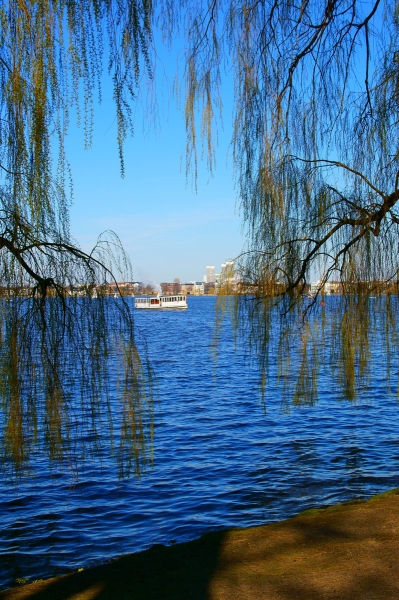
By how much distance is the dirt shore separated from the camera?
12.2ft

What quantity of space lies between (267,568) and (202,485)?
4.61m

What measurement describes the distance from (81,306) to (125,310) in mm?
238

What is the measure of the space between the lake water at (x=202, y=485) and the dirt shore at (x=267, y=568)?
3.04ft

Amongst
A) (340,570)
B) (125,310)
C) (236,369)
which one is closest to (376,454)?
(340,570)

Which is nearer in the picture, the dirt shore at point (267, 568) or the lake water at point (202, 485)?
the dirt shore at point (267, 568)

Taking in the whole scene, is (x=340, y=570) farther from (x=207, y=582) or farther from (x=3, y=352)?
(x=3, y=352)

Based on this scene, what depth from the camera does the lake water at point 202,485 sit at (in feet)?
22.5

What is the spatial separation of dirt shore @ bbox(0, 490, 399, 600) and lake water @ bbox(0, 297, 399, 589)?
93 centimetres

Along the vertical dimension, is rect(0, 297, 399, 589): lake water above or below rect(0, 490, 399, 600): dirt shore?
below

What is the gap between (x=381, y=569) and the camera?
386 centimetres

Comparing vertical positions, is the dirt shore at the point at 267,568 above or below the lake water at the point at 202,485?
above

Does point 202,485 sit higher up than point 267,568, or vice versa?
point 267,568

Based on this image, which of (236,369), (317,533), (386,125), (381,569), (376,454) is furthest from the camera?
(236,369)

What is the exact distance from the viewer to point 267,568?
162 inches
